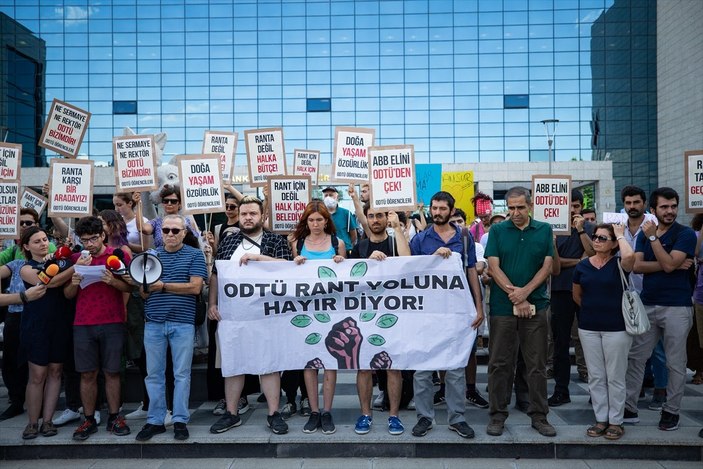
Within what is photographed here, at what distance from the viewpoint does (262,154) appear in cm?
841

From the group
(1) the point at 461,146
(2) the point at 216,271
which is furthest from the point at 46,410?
(1) the point at 461,146

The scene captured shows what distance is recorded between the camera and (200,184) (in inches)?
274

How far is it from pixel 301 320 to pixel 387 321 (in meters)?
0.80

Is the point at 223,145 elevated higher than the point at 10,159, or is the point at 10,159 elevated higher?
the point at 223,145

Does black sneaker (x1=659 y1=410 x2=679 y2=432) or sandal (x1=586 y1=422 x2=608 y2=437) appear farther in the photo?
black sneaker (x1=659 y1=410 x2=679 y2=432)

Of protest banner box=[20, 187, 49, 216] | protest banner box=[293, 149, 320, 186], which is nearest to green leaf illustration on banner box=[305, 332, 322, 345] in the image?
protest banner box=[293, 149, 320, 186]

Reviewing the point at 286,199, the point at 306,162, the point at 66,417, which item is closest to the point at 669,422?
the point at 286,199

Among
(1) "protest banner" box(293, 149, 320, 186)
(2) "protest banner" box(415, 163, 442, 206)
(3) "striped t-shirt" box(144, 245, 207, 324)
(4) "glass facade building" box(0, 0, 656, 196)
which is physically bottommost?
(3) "striped t-shirt" box(144, 245, 207, 324)

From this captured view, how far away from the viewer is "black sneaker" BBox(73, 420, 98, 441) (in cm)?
546

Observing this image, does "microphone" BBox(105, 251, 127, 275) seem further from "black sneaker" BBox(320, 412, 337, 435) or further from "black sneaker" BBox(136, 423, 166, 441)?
"black sneaker" BBox(320, 412, 337, 435)

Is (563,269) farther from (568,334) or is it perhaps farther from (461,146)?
(461,146)

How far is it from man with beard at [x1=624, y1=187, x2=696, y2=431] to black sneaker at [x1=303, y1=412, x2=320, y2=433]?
276 centimetres

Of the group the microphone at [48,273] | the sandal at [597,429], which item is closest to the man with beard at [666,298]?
the sandal at [597,429]

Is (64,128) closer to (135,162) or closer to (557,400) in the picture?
(135,162)
